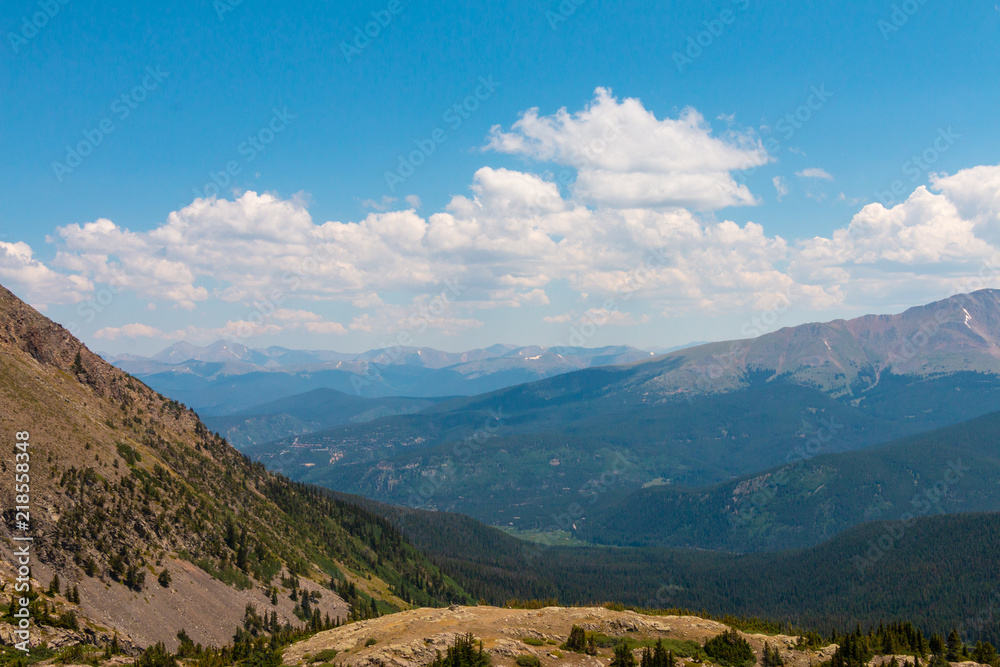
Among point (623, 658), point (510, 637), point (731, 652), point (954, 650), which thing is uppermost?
point (510, 637)

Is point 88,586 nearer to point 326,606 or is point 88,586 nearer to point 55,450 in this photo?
point 55,450

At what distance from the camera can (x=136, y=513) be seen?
340ft

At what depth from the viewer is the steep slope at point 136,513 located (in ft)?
272

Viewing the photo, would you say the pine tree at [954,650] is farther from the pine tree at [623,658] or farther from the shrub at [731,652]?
the pine tree at [623,658]

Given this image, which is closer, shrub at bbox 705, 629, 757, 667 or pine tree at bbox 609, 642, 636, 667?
pine tree at bbox 609, 642, 636, 667

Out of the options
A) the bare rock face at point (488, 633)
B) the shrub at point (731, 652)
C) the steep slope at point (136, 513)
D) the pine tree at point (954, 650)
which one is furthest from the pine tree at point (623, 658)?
the steep slope at point (136, 513)

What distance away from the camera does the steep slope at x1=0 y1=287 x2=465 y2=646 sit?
3263 inches

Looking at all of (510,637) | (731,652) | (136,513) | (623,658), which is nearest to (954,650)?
(731,652)

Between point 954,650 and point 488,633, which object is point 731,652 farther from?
point 488,633

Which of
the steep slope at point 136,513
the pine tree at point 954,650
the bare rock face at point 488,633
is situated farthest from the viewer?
the steep slope at point 136,513

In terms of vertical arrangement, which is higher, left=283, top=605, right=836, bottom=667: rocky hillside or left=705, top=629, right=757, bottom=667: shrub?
left=283, top=605, right=836, bottom=667: rocky hillside

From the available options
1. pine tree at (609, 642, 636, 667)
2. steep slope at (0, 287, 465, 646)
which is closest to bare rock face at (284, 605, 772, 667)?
pine tree at (609, 642, 636, 667)

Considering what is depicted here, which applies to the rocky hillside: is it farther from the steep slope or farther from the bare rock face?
the steep slope

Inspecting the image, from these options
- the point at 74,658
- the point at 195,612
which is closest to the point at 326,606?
the point at 195,612
